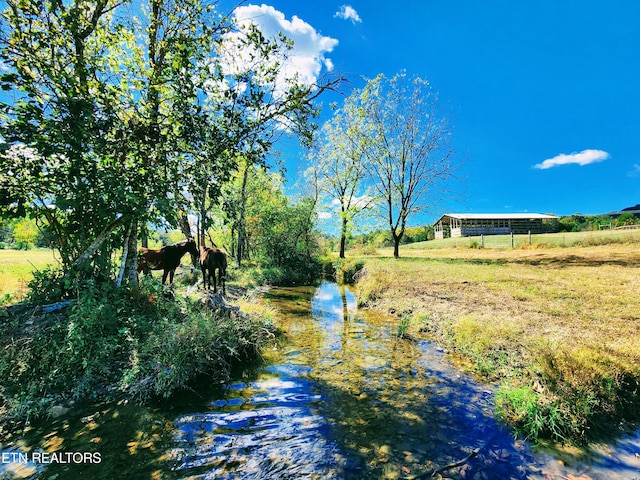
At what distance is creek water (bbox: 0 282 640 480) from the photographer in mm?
3342

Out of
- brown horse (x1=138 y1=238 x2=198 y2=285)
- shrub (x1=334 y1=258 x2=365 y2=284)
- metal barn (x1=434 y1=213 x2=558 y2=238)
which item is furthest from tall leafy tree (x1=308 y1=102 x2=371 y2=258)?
metal barn (x1=434 y1=213 x2=558 y2=238)

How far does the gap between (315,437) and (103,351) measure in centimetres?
386

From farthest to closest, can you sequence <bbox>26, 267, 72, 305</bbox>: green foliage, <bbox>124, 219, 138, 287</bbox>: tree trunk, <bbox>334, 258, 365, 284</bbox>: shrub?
<bbox>334, 258, 365, 284</bbox>: shrub, <bbox>124, 219, 138, 287</bbox>: tree trunk, <bbox>26, 267, 72, 305</bbox>: green foliage

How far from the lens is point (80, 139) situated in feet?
15.2

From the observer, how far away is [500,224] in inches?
2457

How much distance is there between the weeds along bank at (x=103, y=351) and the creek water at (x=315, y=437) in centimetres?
40

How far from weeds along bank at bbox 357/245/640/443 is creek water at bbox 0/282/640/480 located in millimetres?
404

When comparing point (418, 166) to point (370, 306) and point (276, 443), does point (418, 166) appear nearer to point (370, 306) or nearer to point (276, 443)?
point (370, 306)

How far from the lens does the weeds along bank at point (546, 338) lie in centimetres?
425

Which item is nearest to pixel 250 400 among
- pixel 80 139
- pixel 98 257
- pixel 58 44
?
pixel 98 257

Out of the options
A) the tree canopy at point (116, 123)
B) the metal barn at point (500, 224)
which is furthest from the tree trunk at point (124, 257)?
the metal barn at point (500, 224)

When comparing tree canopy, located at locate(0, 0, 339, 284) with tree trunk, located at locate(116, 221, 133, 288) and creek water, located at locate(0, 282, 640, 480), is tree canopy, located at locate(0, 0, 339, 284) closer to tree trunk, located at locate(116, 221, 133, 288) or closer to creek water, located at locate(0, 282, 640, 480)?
tree trunk, located at locate(116, 221, 133, 288)

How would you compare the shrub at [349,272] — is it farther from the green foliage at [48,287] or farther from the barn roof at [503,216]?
the barn roof at [503,216]

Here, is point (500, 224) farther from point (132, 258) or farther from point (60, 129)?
point (60, 129)
